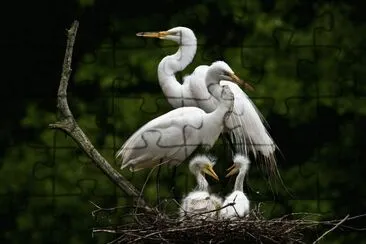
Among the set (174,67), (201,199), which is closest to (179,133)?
(174,67)

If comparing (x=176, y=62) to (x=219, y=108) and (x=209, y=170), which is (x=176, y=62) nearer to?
(x=219, y=108)

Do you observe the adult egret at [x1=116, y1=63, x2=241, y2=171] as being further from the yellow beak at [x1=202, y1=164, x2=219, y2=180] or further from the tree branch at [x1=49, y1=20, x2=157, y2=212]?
the tree branch at [x1=49, y1=20, x2=157, y2=212]

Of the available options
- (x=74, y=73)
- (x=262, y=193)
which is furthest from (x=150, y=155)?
(x=74, y=73)

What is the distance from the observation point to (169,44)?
957 cm

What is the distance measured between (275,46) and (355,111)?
0.59 meters

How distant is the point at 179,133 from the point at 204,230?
105 cm

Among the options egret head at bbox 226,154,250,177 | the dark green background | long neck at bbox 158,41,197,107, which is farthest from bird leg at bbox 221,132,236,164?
the dark green background

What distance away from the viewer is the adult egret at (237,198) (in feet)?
23.4

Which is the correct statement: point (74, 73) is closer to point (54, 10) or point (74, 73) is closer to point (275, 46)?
point (54, 10)

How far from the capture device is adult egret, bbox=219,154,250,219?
7133mm

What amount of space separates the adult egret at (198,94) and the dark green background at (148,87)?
3.46 feet

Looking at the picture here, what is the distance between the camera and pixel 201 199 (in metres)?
7.21

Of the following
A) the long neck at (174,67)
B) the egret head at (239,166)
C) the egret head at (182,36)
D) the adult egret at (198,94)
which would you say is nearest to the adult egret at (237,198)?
the egret head at (239,166)

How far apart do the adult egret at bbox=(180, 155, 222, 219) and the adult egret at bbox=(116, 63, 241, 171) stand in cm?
15
